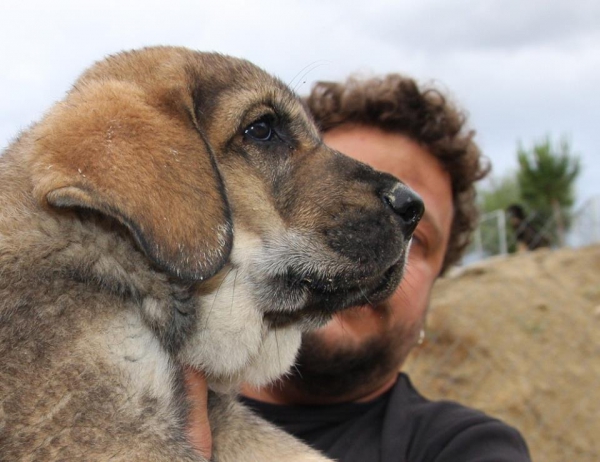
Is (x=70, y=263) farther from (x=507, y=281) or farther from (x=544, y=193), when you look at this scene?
(x=544, y=193)

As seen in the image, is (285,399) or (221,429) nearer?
(221,429)

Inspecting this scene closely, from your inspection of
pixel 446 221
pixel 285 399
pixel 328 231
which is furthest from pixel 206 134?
pixel 446 221

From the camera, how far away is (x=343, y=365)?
3600 mm

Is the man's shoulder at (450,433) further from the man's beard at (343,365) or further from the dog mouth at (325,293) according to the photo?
the dog mouth at (325,293)

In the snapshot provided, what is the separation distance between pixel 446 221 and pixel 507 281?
20.2ft

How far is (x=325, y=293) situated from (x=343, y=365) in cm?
102

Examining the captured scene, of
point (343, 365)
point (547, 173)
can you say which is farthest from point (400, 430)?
point (547, 173)

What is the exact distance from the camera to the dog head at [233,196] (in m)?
2.18

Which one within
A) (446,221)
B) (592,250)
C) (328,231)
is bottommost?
(592,250)

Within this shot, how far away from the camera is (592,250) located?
1202cm

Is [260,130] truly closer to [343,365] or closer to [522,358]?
[343,365]

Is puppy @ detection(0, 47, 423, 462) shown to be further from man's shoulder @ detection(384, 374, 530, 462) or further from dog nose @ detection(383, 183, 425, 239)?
man's shoulder @ detection(384, 374, 530, 462)

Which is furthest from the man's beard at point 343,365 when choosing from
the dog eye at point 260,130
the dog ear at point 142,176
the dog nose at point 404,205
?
the dog ear at point 142,176

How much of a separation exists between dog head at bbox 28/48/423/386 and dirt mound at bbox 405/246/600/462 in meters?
5.89
